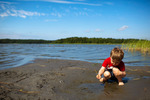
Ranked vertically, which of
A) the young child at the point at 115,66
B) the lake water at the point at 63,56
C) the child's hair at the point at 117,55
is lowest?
the lake water at the point at 63,56

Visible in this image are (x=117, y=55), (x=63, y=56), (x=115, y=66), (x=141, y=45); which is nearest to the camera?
(x=117, y=55)

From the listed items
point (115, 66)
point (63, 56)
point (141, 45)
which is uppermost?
point (141, 45)

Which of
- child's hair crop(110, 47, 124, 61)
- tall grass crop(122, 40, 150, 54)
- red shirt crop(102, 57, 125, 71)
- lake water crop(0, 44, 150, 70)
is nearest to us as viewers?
child's hair crop(110, 47, 124, 61)

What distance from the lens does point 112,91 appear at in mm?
2648

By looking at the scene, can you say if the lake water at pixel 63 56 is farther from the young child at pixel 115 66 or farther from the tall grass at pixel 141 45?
the young child at pixel 115 66

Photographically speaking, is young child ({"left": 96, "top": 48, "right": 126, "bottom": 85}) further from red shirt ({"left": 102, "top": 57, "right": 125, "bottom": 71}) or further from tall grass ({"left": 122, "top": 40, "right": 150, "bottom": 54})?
Answer: tall grass ({"left": 122, "top": 40, "right": 150, "bottom": 54})

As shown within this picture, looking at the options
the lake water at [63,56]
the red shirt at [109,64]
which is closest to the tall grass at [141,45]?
the lake water at [63,56]

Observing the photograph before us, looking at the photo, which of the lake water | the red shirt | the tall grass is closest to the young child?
the red shirt

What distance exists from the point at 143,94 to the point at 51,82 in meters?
2.12

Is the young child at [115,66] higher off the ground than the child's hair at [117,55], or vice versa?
the child's hair at [117,55]

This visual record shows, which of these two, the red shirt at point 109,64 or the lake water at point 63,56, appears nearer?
the red shirt at point 109,64

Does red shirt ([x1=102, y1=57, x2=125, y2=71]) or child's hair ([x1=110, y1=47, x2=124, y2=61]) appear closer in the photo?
child's hair ([x1=110, y1=47, x2=124, y2=61])

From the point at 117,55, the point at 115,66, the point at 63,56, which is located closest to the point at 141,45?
the point at 63,56

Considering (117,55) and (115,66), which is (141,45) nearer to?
(115,66)
